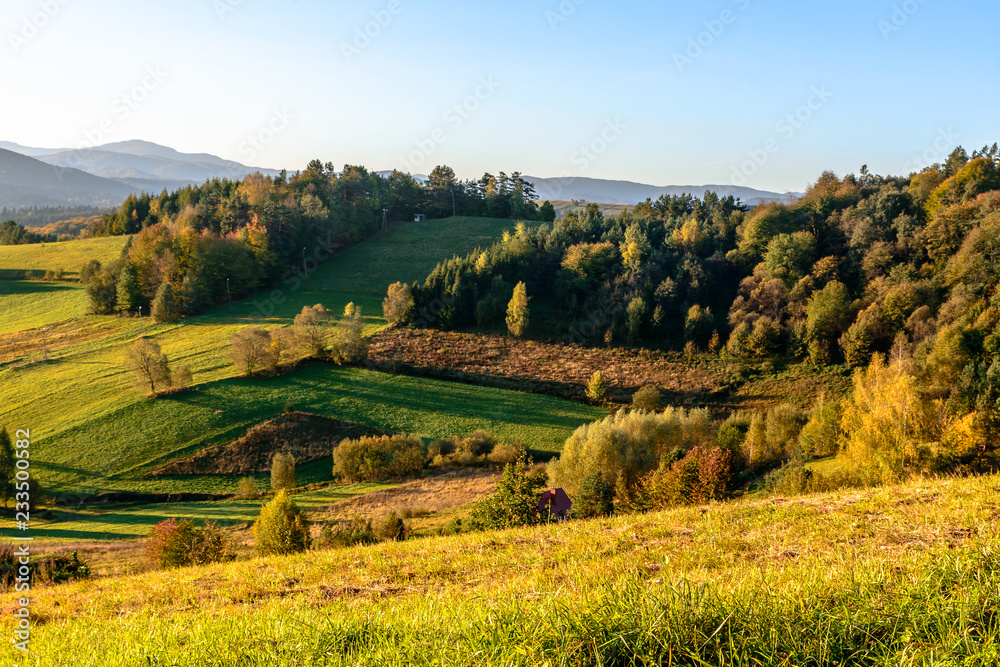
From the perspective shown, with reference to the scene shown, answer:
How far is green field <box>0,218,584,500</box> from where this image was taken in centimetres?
3750

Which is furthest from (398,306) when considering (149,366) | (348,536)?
(348,536)

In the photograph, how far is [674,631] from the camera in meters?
2.53

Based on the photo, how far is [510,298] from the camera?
219ft

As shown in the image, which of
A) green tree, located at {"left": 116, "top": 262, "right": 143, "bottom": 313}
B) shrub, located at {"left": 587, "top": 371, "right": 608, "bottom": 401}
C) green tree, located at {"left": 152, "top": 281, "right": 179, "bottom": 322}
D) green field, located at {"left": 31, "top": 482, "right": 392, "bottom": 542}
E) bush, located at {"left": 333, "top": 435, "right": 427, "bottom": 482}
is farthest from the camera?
green tree, located at {"left": 116, "top": 262, "right": 143, "bottom": 313}

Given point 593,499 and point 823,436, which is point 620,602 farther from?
point 823,436

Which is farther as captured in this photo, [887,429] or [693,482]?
[887,429]

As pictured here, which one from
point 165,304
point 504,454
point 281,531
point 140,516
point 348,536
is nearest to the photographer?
point 348,536

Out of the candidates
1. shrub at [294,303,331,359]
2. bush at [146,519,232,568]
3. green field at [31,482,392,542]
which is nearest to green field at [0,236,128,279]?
shrub at [294,303,331,359]

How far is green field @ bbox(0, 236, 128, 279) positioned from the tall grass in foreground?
9467cm

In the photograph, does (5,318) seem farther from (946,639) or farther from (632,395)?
(946,639)

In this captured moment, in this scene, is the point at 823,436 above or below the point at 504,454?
above

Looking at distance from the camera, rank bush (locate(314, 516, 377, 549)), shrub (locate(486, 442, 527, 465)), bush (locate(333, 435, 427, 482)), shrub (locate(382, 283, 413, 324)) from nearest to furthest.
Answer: bush (locate(314, 516, 377, 549)) → bush (locate(333, 435, 427, 482)) → shrub (locate(486, 442, 527, 465)) → shrub (locate(382, 283, 413, 324))

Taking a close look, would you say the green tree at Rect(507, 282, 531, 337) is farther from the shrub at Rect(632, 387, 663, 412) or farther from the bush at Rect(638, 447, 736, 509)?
the bush at Rect(638, 447, 736, 509)

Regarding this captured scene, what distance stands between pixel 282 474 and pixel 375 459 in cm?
634
